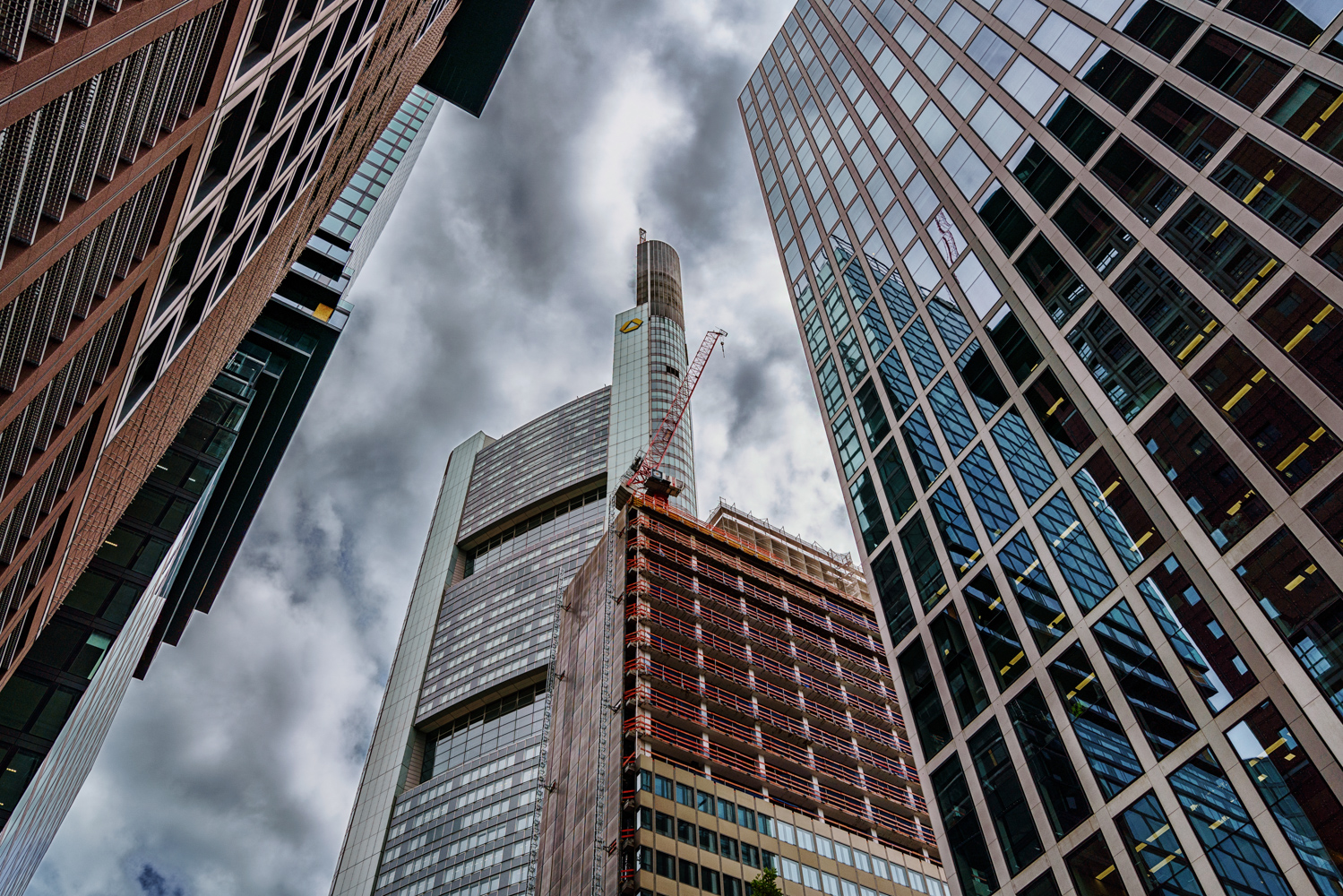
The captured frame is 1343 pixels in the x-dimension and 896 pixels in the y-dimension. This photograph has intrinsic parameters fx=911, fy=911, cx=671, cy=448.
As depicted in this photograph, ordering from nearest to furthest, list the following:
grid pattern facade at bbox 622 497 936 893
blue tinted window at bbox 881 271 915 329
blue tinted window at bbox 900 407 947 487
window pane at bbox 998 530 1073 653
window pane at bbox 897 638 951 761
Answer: window pane at bbox 998 530 1073 653 < window pane at bbox 897 638 951 761 < blue tinted window at bbox 900 407 947 487 < blue tinted window at bbox 881 271 915 329 < grid pattern facade at bbox 622 497 936 893

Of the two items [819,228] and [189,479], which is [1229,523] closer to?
[819,228]

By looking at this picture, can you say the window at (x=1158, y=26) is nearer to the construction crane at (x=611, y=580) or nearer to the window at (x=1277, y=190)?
the window at (x=1277, y=190)

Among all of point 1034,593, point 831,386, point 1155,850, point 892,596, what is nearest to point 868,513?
point 892,596

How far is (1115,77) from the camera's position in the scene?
48094 millimetres

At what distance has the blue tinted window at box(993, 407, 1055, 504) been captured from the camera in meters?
46.6

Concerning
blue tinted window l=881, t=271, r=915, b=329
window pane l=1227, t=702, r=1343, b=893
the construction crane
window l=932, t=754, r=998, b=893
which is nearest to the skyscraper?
window pane l=1227, t=702, r=1343, b=893

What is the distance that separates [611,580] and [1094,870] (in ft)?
215

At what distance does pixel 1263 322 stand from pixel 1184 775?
18203 mm

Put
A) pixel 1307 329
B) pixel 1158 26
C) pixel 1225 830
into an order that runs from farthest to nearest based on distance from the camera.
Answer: pixel 1158 26, pixel 1307 329, pixel 1225 830

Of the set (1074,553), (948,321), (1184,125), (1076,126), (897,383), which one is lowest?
(1074,553)

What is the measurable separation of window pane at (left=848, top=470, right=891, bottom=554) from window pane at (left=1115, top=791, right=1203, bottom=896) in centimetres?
2270

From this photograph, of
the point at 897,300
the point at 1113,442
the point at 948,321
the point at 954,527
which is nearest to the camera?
the point at 1113,442

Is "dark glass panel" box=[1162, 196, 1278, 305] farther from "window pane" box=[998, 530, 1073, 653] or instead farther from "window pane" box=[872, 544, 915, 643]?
"window pane" box=[872, 544, 915, 643]

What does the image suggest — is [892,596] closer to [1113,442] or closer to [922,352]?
[922,352]
